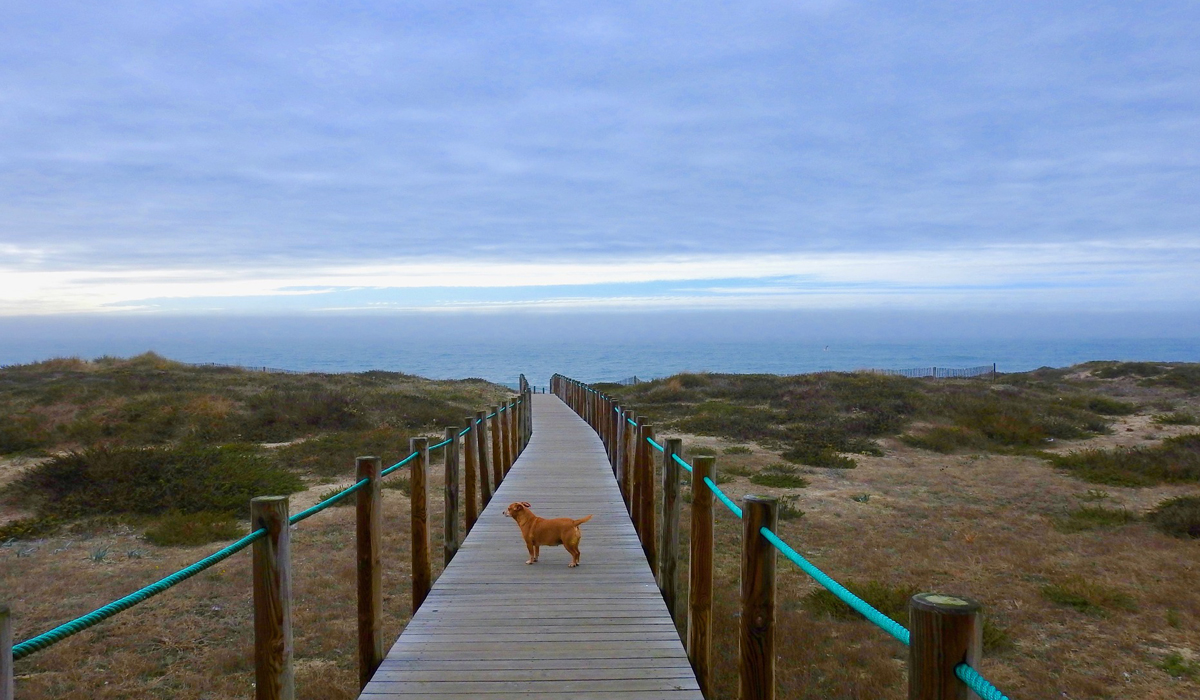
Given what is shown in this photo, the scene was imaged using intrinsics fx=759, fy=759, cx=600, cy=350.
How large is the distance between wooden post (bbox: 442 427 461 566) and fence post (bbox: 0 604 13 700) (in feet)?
17.5

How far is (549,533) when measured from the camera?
274 inches

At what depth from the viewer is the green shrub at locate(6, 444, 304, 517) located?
10953mm

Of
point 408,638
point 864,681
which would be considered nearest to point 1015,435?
point 864,681

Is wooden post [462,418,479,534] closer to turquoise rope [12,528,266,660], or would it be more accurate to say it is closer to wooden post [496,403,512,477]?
wooden post [496,403,512,477]

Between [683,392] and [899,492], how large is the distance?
779 inches

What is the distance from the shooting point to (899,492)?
13.3 metres

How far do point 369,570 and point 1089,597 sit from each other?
6.92 m

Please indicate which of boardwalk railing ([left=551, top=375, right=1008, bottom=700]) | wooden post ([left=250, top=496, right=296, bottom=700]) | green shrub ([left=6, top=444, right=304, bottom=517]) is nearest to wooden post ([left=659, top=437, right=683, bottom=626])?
boardwalk railing ([left=551, top=375, right=1008, bottom=700])

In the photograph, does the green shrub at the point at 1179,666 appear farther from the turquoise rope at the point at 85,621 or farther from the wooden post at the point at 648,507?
the turquoise rope at the point at 85,621

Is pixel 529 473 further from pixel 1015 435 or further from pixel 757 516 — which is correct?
pixel 1015 435

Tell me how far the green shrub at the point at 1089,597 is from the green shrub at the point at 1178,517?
3.16 m

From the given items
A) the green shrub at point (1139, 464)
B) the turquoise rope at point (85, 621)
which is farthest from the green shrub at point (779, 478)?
the turquoise rope at point (85, 621)

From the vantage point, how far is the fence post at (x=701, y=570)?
4.74 m

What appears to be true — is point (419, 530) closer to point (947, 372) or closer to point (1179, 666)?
point (1179, 666)
